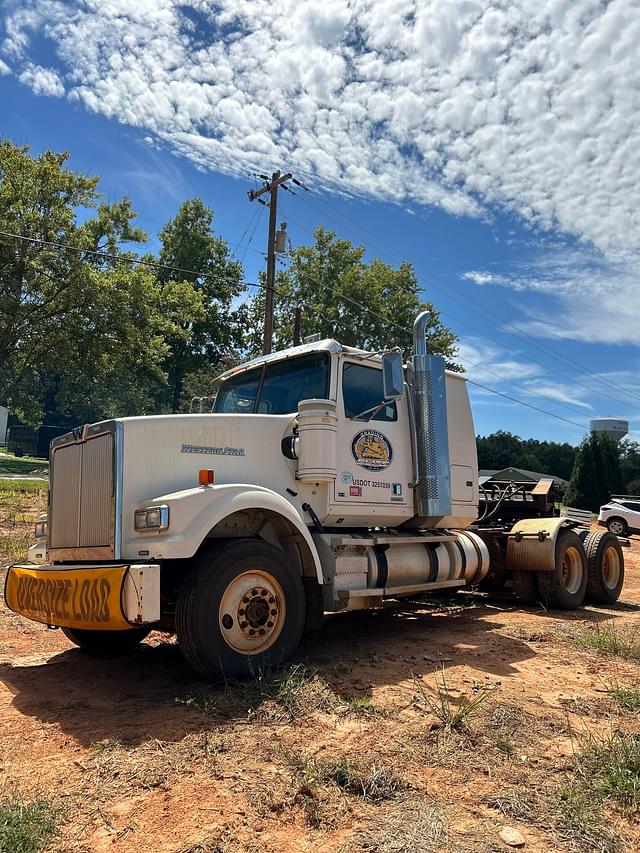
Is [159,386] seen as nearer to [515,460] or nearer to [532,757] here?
[515,460]

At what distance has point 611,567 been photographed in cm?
966

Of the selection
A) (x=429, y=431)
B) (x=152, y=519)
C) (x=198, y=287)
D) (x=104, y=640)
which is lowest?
(x=104, y=640)

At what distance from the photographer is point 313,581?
216 inches

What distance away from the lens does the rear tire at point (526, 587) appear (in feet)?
28.4

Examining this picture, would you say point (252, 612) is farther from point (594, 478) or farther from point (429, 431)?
point (594, 478)

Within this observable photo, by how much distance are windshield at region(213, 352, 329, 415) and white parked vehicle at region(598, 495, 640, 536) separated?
21.7 meters

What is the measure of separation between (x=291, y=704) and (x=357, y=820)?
4.56ft

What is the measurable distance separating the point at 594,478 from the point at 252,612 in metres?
44.1

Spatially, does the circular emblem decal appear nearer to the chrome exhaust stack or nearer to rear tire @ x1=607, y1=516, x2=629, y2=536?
the chrome exhaust stack

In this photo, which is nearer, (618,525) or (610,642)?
(610,642)

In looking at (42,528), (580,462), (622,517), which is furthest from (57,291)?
(580,462)

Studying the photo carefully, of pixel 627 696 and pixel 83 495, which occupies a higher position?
pixel 83 495

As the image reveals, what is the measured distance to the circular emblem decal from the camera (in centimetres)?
619

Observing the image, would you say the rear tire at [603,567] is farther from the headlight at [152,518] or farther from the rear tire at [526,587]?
the headlight at [152,518]
